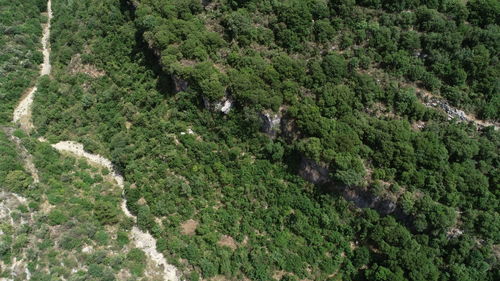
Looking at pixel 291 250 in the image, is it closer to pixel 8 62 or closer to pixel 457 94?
pixel 457 94

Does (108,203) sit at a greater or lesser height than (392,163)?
lesser

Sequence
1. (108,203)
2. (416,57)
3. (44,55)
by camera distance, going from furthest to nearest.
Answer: (44,55) → (108,203) → (416,57)

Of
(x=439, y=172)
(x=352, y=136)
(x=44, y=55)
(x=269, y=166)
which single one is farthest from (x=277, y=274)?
(x=44, y=55)

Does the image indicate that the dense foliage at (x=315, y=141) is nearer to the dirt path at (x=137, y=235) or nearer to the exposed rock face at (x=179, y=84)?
the exposed rock face at (x=179, y=84)

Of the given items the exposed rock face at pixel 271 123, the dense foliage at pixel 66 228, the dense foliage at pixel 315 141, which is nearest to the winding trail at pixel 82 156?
the dense foliage at pixel 66 228

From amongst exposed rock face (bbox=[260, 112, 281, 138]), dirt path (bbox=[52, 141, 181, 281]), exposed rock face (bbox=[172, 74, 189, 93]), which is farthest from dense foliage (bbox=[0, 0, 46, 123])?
exposed rock face (bbox=[260, 112, 281, 138])

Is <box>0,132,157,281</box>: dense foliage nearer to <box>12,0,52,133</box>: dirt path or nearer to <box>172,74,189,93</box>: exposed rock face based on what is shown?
<box>12,0,52,133</box>: dirt path
